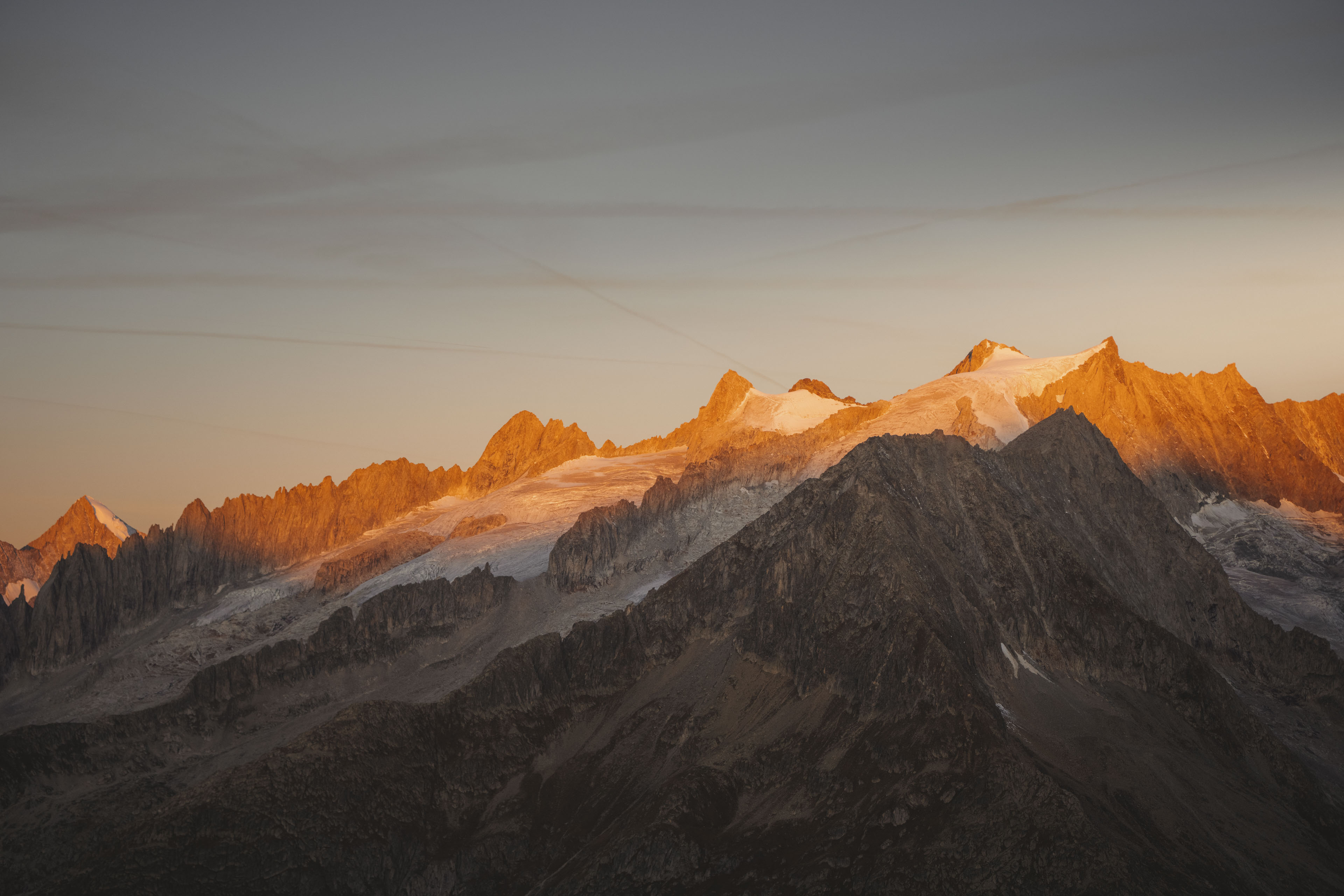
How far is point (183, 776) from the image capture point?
584ft

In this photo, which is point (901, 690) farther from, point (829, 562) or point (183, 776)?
→ point (183, 776)

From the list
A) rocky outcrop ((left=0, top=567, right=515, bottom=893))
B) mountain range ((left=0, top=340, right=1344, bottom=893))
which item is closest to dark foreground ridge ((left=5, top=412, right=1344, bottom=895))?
mountain range ((left=0, top=340, right=1344, bottom=893))

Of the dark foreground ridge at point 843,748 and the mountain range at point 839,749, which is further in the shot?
the mountain range at point 839,749

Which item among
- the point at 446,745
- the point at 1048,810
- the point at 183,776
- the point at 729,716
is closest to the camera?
the point at 1048,810

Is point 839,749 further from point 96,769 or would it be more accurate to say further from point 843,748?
point 96,769

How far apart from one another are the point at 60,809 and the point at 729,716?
85978 millimetres

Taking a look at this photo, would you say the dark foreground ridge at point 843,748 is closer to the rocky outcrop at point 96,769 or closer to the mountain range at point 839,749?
the mountain range at point 839,749

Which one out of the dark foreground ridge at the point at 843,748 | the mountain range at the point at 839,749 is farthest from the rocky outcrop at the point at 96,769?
the dark foreground ridge at the point at 843,748

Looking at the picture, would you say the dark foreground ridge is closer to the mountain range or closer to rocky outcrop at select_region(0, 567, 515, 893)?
the mountain range

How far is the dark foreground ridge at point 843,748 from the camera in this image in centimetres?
10712

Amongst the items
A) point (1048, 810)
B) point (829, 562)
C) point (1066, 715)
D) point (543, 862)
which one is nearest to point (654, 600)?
point (829, 562)

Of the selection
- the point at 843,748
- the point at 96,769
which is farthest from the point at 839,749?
the point at 96,769

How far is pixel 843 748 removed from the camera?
399ft

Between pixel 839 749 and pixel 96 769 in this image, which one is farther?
pixel 96 769
